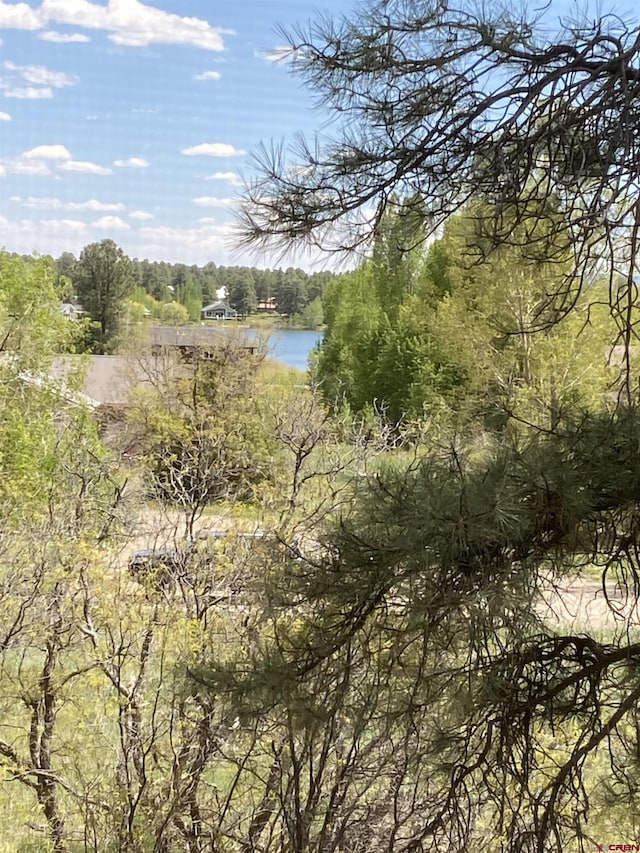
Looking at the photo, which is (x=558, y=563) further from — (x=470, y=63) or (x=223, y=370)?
(x=223, y=370)

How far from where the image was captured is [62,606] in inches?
103

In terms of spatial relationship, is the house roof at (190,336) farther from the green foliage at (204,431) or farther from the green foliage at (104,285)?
the green foliage at (104,285)

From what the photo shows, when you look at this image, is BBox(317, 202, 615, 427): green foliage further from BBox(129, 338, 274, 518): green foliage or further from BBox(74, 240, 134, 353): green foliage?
BBox(74, 240, 134, 353): green foliage

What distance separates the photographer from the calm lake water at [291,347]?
5.75 meters

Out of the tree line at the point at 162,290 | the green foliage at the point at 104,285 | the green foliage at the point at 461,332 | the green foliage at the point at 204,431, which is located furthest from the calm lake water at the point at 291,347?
the green foliage at the point at 104,285

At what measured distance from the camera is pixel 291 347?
20.3 ft

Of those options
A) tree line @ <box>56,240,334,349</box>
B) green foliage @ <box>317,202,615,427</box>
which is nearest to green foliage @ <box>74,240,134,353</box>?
tree line @ <box>56,240,334,349</box>

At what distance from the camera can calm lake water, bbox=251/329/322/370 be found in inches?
226

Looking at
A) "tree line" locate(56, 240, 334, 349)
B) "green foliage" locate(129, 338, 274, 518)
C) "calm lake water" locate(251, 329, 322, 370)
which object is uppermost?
"tree line" locate(56, 240, 334, 349)

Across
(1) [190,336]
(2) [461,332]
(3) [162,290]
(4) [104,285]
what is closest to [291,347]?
(1) [190,336]

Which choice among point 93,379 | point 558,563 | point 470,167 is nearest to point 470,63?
point 470,167

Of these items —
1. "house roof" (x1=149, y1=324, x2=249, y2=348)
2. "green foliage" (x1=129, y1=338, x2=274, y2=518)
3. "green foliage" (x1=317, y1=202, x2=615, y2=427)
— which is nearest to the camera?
"green foliage" (x1=317, y1=202, x2=615, y2=427)

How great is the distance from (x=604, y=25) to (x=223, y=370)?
4.19m

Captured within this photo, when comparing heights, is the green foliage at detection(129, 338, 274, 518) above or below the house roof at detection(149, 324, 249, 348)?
below
